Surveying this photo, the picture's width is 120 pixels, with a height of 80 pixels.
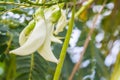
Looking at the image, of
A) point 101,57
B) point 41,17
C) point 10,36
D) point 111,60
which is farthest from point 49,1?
point 111,60

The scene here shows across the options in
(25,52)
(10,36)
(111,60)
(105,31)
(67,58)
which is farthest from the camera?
(105,31)

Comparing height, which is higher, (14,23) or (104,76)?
(14,23)

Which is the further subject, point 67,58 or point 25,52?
point 67,58

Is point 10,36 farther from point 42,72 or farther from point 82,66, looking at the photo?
point 82,66

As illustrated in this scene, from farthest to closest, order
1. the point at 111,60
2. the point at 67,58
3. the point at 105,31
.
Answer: the point at 105,31, the point at 111,60, the point at 67,58
